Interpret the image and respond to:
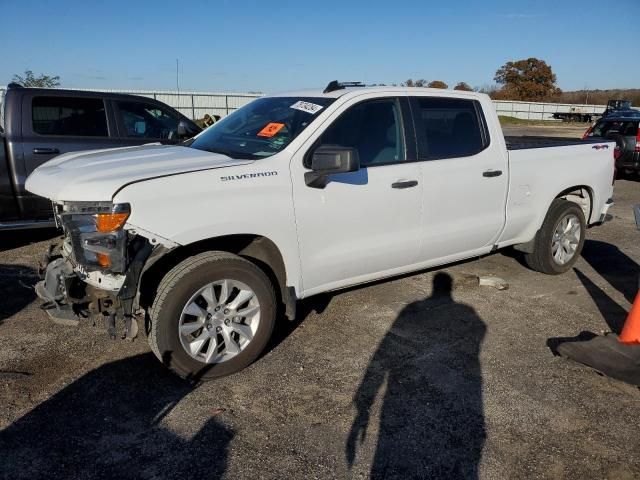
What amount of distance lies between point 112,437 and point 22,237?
196 inches

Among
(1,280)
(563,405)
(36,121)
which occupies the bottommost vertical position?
(563,405)

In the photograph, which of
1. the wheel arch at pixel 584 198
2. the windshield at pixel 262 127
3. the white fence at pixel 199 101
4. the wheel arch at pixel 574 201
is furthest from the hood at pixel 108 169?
the white fence at pixel 199 101

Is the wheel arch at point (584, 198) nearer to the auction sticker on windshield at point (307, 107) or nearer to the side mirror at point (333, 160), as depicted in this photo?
the auction sticker on windshield at point (307, 107)

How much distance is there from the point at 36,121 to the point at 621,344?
6353mm

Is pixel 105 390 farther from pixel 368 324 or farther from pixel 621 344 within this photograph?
pixel 621 344

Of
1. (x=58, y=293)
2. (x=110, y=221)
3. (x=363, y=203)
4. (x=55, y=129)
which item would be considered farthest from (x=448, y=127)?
(x=55, y=129)

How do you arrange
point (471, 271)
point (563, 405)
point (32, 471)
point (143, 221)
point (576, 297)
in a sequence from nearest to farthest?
1. point (32, 471)
2. point (143, 221)
3. point (563, 405)
4. point (576, 297)
5. point (471, 271)

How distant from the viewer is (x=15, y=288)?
5203 mm

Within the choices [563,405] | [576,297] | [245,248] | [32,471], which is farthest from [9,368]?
[576,297]

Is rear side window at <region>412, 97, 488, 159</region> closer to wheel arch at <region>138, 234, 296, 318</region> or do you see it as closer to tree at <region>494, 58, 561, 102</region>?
wheel arch at <region>138, 234, 296, 318</region>

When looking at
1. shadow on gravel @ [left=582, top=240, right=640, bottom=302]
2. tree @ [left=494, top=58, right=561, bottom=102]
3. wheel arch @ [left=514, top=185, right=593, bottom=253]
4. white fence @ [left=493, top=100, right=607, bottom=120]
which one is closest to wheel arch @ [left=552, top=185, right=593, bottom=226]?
wheel arch @ [left=514, top=185, right=593, bottom=253]

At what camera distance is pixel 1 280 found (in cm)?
540

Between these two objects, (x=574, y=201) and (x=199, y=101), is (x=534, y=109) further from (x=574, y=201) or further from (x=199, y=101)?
(x=574, y=201)

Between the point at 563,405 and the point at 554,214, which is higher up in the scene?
the point at 554,214
